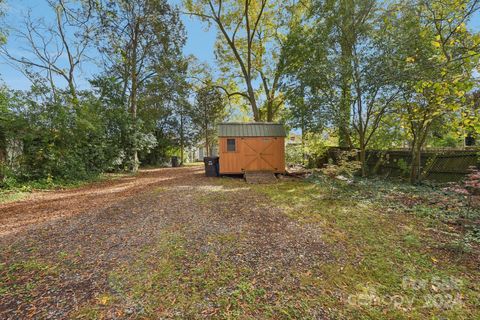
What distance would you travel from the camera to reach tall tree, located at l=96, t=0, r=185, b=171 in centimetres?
1270

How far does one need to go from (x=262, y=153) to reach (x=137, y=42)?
35.4ft

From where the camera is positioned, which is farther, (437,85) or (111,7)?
(111,7)

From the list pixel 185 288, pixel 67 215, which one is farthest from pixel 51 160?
pixel 185 288

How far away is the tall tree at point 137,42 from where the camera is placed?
12.7 metres

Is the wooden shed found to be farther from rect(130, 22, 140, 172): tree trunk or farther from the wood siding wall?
rect(130, 22, 140, 172): tree trunk

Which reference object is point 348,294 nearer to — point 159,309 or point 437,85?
point 159,309

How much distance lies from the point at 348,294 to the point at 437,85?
157 inches

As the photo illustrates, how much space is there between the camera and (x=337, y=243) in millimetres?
3506

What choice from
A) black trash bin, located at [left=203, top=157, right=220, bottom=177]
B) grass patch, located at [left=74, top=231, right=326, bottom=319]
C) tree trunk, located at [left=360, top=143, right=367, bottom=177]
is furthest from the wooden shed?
grass patch, located at [left=74, top=231, right=326, bottom=319]

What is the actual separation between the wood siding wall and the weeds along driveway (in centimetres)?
537

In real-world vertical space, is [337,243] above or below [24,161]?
below

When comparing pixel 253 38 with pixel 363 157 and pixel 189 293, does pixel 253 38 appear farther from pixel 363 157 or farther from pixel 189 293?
pixel 189 293

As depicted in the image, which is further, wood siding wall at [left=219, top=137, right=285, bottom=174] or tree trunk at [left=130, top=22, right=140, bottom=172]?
tree trunk at [left=130, top=22, right=140, bottom=172]

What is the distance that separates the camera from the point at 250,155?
10570 millimetres
